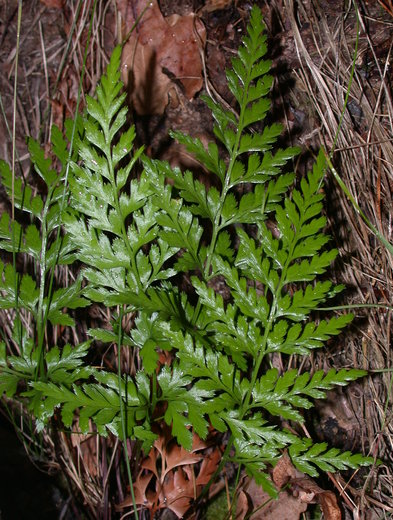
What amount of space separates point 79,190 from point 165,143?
582 mm

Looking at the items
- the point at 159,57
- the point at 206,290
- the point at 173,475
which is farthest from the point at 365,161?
the point at 173,475

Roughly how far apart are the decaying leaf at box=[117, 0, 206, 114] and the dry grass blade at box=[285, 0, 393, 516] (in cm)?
41

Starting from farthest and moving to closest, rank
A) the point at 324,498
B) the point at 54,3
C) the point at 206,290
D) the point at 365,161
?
the point at 54,3 < the point at 365,161 < the point at 324,498 < the point at 206,290

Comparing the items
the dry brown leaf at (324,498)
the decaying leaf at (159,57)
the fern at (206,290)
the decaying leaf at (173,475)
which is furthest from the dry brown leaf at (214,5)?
the dry brown leaf at (324,498)

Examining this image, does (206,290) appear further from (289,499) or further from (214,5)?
(214,5)

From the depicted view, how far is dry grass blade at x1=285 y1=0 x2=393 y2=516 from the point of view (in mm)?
1889

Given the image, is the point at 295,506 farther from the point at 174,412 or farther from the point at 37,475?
the point at 37,475

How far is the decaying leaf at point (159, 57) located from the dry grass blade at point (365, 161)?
0.41 meters

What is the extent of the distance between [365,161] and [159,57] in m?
0.91

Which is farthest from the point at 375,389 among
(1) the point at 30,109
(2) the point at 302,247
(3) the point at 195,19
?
(1) the point at 30,109

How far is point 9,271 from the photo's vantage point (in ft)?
5.69

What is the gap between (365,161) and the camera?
6.21ft

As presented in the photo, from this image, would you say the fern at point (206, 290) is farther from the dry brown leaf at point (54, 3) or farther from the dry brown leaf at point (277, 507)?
the dry brown leaf at point (54, 3)

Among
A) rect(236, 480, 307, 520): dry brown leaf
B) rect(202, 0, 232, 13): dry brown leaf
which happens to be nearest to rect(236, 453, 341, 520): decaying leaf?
rect(236, 480, 307, 520): dry brown leaf
